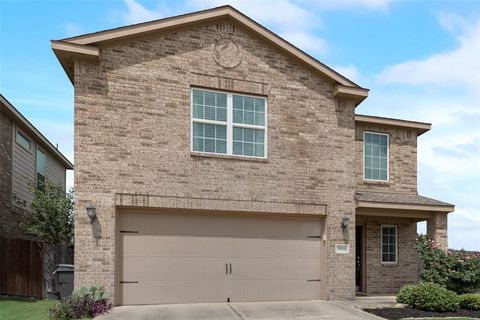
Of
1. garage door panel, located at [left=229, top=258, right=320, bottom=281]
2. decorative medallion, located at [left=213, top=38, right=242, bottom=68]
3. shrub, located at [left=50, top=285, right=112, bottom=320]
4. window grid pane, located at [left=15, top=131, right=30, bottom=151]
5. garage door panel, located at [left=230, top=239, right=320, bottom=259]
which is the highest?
decorative medallion, located at [left=213, top=38, right=242, bottom=68]

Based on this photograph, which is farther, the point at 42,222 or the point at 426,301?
the point at 42,222

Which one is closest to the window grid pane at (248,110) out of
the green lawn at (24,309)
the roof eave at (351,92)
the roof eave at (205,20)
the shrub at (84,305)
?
the roof eave at (205,20)

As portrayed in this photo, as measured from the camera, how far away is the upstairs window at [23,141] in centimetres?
2013

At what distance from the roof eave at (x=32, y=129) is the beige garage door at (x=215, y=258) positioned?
8.07 m

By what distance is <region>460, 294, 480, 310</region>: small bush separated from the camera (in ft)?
45.7

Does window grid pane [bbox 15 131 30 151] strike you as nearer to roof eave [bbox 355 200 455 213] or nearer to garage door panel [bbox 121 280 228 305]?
garage door panel [bbox 121 280 228 305]

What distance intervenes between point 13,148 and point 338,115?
12717 millimetres

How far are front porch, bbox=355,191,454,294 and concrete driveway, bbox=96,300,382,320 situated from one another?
12.4ft

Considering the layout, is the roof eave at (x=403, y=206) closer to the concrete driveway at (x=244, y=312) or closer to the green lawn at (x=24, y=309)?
the concrete driveway at (x=244, y=312)

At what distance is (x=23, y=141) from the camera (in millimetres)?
20828

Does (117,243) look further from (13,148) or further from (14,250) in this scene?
(13,148)

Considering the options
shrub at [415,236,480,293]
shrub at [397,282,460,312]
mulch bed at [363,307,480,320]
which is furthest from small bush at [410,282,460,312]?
shrub at [415,236,480,293]

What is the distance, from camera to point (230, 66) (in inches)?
551

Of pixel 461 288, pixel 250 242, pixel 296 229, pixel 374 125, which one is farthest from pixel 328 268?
pixel 374 125
